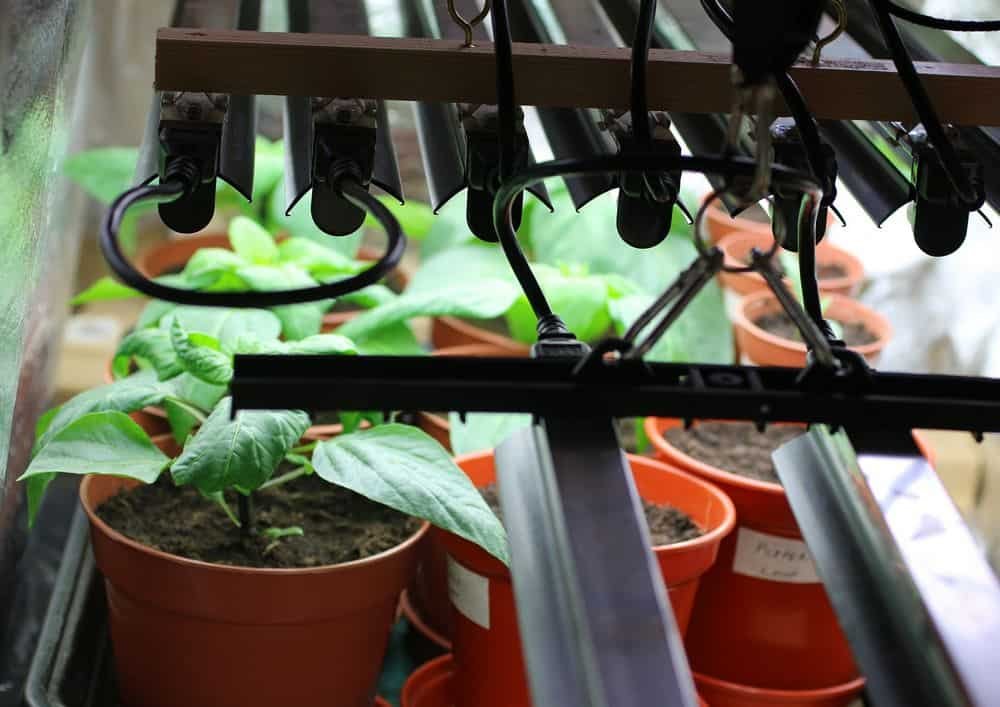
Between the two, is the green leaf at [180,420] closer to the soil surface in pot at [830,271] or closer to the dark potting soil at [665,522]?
the dark potting soil at [665,522]

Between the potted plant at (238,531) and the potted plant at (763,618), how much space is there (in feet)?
1.01

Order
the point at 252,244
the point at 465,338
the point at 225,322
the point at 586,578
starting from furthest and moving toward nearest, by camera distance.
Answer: the point at 465,338
the point at 252,244
the point at 225,322
the point at 586,578

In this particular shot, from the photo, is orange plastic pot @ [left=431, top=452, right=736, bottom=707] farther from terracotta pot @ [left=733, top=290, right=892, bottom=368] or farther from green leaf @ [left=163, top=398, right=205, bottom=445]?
terracotta pot @ [left=733, top=290, right=892, bottom=368]

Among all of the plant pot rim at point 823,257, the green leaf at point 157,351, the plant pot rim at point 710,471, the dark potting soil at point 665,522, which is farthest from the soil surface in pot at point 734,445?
the green leaf at point 157,351

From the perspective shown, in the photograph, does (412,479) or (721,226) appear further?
(721,226)

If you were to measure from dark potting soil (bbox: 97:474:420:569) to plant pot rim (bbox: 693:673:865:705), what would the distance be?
345 millimetres

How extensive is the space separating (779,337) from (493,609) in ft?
2.21

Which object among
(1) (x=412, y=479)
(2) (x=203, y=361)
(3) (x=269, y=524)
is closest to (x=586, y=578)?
(1) (x=412, y=479)

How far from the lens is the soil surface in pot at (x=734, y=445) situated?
3.84 ft

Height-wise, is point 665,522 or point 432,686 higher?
point 665,522

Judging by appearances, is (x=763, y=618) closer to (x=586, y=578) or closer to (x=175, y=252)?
(x=586, y=578)

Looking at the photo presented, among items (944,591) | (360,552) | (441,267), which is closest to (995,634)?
(944,591)

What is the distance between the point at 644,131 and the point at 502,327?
94 cm

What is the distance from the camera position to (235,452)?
73cm
